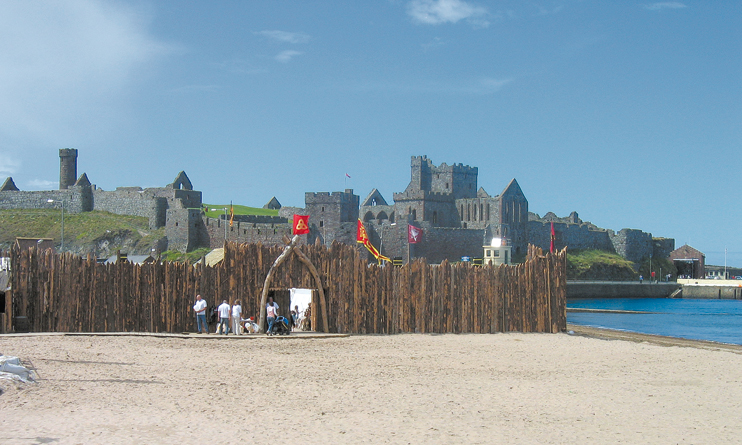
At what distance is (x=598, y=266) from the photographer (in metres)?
83.6

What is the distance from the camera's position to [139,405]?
1102cm

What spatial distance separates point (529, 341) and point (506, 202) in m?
61.5

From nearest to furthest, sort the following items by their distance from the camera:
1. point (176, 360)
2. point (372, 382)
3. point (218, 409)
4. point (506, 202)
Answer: point (218, 409) → point (372, 382) → point (176, 360) → point (506, 202)

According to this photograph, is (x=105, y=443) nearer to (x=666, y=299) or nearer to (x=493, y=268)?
(x=493, y=268)

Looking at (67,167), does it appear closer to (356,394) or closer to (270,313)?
(270,313)

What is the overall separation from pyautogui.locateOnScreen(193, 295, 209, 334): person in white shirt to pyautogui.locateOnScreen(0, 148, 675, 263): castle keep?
36708 millimetres

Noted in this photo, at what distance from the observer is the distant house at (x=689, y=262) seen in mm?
106250

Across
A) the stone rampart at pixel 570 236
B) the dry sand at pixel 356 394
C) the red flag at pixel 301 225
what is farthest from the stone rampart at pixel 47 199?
the dry sand at pixel 356 394

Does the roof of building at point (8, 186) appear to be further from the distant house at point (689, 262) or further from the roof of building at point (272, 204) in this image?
the distant house at point (689, 262)

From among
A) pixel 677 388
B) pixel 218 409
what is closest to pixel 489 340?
pixel 677 388

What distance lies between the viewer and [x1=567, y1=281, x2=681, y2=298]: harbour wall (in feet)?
253

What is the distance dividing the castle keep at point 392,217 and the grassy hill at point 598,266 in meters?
1.70

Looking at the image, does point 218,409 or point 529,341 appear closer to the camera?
point 218,409

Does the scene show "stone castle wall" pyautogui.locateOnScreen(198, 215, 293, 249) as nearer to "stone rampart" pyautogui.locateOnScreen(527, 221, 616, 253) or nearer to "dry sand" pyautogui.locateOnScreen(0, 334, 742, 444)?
"stone rampart" pyautogui.locateOnScreen(527, 221, 616, 253)
